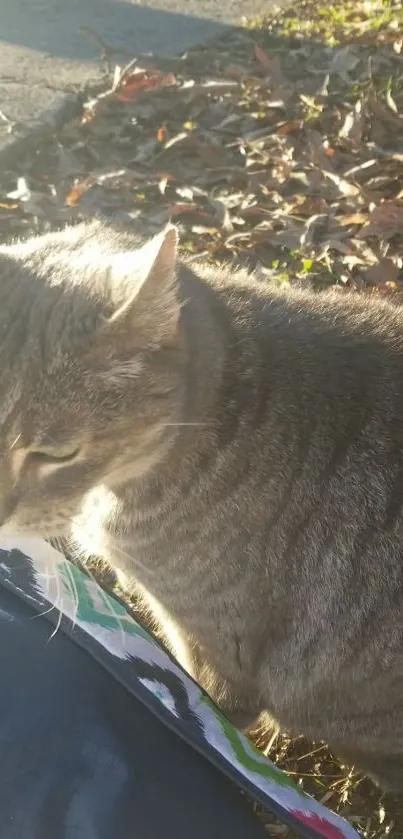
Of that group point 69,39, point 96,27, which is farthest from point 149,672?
point 96,27

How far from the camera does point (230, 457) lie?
189 cm

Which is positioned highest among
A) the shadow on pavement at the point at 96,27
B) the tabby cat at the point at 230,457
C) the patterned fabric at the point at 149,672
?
the shadow on pavement at the point at 96,27

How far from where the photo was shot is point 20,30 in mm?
5184

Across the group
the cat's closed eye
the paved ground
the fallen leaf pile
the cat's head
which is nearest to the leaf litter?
the fallen leaf pile

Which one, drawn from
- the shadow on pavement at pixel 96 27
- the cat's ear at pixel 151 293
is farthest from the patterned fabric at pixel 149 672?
the shadow on pavement at pixel 96 27

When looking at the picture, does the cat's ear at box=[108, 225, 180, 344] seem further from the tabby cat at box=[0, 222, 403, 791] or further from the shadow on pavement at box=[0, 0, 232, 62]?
the shadow on pavement at box=[0, 0, 232, 62]

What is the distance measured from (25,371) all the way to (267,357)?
0.57 meters

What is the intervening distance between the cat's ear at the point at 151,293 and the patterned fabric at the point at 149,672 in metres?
0.66

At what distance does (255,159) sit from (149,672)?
294 centimetres

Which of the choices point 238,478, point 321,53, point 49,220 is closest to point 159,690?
point 238,478

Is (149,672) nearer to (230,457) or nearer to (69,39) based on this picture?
(230,457)

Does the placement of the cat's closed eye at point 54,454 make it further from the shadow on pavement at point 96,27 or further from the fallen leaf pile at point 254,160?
the shadow on pavement at point 96,27

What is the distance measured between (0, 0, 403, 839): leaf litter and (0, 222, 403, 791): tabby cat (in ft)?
4.66

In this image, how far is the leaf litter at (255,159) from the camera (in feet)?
11.8
